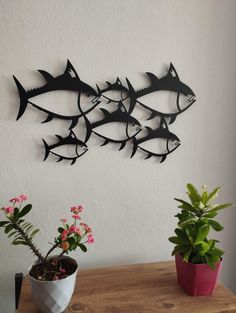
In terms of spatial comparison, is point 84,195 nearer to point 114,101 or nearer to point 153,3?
point 114,101

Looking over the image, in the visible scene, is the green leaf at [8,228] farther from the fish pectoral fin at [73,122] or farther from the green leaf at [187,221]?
the green leaf at [187,221]

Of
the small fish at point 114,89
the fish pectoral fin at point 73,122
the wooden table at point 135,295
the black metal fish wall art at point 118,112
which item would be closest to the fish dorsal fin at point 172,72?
the black metal fish wall art at point 118,112

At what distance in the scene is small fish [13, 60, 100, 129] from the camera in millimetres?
1072

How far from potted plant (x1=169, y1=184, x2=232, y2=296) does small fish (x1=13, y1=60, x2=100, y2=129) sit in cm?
54

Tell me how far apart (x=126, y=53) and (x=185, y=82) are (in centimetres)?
27

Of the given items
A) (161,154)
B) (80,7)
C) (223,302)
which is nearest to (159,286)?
(223,302)

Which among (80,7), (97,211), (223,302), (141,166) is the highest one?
(80,7)

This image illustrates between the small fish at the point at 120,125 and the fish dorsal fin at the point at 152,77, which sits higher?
the fish dorsal fin at the point at 152,77

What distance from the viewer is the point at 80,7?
108cm

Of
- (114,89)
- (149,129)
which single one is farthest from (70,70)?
(149,129)

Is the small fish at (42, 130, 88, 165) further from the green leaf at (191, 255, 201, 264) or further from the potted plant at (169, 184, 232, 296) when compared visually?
the green leaf at (191, 255, 201, 264)

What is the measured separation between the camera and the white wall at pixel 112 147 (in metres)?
1.07

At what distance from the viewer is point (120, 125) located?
118cm

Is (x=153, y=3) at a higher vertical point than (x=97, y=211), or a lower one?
higher
